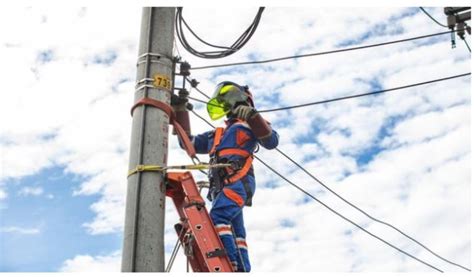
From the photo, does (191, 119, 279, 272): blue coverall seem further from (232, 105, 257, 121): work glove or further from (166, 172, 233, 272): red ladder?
(232, 105, 257, 121): work glove

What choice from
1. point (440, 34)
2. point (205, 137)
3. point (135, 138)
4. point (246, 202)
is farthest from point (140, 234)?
point (440, 34)

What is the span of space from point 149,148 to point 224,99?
53.6 inches

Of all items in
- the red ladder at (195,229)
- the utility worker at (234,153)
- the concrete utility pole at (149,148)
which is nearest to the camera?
the concrete utility pole at (149,148)

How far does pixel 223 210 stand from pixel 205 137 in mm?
1209

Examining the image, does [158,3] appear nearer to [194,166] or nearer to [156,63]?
[156,63]

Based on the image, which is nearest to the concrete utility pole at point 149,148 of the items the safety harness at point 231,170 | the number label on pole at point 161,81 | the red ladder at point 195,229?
the number label on pole at point 161,81

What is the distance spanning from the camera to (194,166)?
5.55 metres

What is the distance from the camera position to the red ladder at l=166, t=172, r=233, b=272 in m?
5.25

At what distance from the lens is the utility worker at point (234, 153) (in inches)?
226

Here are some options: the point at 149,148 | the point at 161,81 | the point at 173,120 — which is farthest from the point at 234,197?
the point at 161,81

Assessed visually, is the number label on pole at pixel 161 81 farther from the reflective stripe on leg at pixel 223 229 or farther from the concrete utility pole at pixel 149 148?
the reflective stripe on leg at pixel 223 229

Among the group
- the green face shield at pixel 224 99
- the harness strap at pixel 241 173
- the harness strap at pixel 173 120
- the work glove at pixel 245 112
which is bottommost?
the harness strap at pixel 241 173

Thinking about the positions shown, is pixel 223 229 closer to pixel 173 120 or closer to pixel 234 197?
pixel 234 197

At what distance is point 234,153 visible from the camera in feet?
20.3
